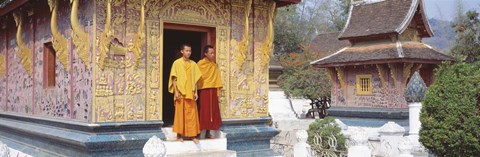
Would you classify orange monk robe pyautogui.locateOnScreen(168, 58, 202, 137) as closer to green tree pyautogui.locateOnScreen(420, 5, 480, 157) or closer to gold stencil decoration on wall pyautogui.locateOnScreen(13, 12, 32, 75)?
gold stencil decoration on wall pyautogui.locateOnScreen(13, 12, 32, 75)

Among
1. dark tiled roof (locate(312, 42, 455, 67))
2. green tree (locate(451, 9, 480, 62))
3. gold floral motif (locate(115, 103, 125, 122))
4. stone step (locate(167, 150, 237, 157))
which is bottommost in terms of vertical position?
stone step (locate(167, 150, 237, 157))

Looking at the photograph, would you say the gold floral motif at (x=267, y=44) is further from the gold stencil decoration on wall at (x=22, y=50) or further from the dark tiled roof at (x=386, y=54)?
the dark tiled roof at (x=386, y=54)

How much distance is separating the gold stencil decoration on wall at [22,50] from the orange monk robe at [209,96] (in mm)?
4153

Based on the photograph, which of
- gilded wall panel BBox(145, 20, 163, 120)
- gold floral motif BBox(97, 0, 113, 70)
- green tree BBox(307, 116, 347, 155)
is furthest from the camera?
green tree BBox(307, 116, 347, 155)

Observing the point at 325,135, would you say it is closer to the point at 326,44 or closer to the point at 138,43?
the point at 138,43

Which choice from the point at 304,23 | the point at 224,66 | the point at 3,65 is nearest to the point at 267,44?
the point at 224,66

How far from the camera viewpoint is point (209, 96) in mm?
8977

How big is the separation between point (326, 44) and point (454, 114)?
2902 centimetres

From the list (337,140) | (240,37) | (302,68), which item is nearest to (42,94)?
(240,37)

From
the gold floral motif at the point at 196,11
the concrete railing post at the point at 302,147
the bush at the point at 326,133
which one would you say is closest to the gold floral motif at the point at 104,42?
the gold floral motif at the point at 196,11

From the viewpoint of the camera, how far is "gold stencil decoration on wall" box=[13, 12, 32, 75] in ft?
36.1

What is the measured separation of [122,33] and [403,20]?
15.7 meters

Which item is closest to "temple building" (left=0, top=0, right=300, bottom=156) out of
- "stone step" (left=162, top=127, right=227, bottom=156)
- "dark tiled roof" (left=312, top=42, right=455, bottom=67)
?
"stone step" (left=162, top=127, right=227, bottom=156)

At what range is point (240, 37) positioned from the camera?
973cm
